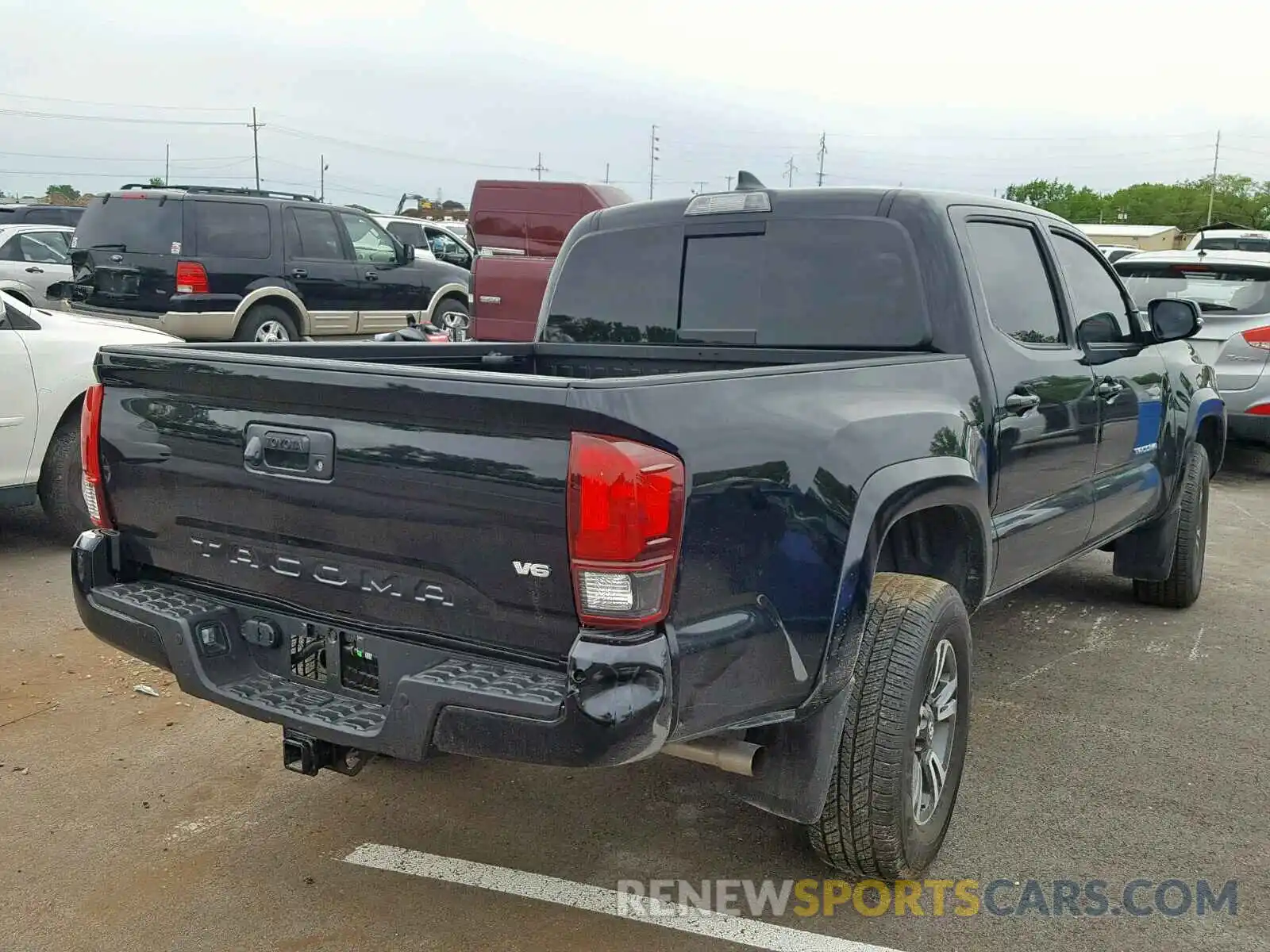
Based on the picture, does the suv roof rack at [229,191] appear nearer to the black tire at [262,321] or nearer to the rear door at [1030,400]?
the black tire at [262,321]

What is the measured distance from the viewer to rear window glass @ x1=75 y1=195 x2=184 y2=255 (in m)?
11.8

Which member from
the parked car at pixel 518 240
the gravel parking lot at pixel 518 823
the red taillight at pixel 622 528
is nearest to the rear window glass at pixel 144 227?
the parked car at pixel 518 240

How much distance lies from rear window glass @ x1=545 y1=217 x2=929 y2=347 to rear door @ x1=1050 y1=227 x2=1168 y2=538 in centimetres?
107

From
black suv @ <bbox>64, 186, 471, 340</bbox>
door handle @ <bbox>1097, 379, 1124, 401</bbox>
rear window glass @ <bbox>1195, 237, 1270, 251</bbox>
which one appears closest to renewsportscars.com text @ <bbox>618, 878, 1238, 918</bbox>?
door handle @ <bbox>1097, 379, 1124, 401</bbox>

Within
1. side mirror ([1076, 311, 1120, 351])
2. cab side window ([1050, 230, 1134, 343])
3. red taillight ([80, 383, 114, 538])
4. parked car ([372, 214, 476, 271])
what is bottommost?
red taillight ([80, 383, 114, 538])

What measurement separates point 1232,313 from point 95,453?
8.77 metres

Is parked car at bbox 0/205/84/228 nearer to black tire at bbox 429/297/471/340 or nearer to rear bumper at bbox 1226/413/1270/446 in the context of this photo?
black tire at bbox 429/297/471/340

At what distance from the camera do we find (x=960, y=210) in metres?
3.90

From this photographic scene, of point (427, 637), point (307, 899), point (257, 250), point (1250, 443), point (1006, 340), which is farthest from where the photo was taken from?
point (257, 250)

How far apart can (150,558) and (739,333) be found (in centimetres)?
202

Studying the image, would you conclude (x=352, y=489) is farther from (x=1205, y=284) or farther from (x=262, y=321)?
(x=262, y=321)

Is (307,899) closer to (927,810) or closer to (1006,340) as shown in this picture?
(927,810)

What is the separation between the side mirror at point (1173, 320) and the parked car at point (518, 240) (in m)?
7.78

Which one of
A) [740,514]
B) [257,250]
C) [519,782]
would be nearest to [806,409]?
[740,514]
